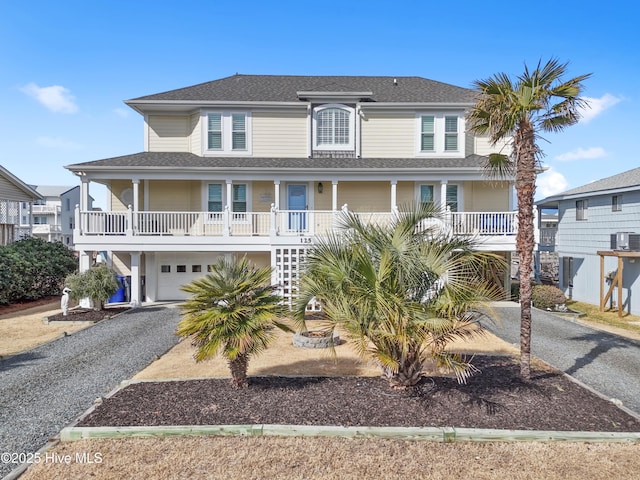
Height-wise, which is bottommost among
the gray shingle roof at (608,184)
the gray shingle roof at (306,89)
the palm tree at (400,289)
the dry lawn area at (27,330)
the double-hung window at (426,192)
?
the dry lawn area at (27,330)

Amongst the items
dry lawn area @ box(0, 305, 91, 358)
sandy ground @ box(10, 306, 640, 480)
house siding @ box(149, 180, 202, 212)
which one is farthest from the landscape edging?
house siding @ box(149, 180, 202, 212)

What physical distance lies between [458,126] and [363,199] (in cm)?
503

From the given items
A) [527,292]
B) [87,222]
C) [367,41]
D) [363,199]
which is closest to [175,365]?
[527,292]

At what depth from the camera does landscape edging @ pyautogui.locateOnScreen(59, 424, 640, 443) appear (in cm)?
462

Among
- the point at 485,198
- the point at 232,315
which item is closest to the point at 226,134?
the point at 485,198

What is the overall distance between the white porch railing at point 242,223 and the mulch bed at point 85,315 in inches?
106

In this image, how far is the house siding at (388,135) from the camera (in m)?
16.3

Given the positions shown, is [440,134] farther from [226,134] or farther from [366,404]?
[366,404]

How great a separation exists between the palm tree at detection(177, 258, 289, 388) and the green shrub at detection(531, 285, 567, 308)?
12.0 metres

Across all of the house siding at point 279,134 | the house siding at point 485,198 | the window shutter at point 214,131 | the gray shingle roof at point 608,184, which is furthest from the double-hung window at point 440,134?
the window shutter at point 214,131

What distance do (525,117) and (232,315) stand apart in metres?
5.74

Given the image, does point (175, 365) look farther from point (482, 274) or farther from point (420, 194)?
point (420, 194)

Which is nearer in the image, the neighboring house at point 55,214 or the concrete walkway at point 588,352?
the concrete walkway at point 588,352

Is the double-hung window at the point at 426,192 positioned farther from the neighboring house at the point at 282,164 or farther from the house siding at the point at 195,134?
the house siding at the point at 195,134
